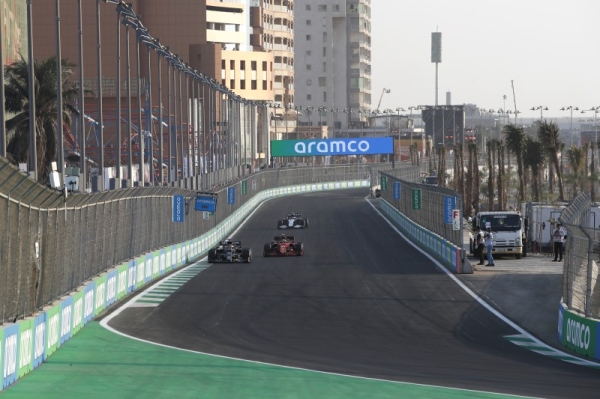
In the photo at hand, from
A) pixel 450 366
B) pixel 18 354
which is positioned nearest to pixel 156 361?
pixel 18 354

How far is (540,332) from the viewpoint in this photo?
28203 mm

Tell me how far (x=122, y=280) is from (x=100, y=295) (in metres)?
4.11

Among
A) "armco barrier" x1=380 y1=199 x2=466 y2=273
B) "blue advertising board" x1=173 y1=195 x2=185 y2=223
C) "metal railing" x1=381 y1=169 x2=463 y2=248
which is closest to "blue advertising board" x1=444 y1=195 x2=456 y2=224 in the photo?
"metal railing" x1=381 y1=169 x2=463 y2=248

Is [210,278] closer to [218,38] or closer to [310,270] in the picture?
[310,270]

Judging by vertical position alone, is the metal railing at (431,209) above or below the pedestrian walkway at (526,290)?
above

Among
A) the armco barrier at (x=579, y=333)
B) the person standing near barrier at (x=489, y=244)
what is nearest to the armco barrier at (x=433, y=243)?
the person standing near barrier at (x=489, y=244)

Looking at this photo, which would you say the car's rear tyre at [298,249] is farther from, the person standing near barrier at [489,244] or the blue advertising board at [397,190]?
the blue advertising board at [397,190]

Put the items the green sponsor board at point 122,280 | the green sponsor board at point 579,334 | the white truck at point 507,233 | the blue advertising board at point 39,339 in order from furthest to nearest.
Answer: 1. the white truck at point 507,233
2. the green sponsor board at point 122,280
3. the green sponsor board at point 579,334
4. the blue advertising board at point 39,339

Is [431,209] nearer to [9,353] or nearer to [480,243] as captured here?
[480,243]

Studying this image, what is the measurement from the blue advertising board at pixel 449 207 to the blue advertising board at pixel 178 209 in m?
11.0

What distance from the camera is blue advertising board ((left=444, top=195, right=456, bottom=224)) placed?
49531 millimetres

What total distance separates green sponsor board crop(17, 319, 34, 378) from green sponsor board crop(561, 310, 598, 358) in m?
10.9

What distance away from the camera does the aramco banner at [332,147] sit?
142 meters

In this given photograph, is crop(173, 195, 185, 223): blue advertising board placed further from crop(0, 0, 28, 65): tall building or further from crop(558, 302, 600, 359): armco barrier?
crop(0, 0, 28, 65): tall building
